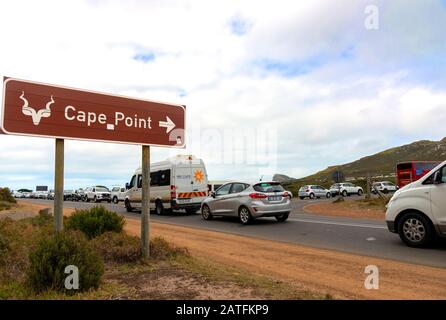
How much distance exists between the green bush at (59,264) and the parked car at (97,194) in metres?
41.8

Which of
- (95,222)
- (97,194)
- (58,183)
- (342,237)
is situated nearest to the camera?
(58,183)

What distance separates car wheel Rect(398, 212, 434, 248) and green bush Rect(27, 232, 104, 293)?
6.64 m

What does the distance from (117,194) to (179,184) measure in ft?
80.5

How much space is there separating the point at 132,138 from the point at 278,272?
3.33 metres

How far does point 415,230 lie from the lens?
351 inches

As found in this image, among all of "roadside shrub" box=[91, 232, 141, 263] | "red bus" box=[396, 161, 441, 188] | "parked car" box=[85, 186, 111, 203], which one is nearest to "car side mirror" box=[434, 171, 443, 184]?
"roadside shrub" box=[91, 232, 141, 263]

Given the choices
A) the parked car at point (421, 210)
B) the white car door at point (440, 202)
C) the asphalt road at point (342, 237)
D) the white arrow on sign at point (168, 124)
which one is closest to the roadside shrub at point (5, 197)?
the asphalt road at point (342, 237)

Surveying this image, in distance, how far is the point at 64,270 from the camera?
5129 millimetres

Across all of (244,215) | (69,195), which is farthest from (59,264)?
(69,195)

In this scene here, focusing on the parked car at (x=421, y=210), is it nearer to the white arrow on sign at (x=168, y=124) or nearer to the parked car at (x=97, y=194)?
the white arrow on sign at (x=168, y=124)

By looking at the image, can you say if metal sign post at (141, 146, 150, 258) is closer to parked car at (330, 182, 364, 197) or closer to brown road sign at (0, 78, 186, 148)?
brown road sign at (0, 78, 186, 148)

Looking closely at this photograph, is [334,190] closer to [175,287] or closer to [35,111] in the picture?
[175,287]

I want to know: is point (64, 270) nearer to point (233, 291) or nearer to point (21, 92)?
A: point (233, 291)

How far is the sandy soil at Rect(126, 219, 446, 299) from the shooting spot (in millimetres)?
5480
